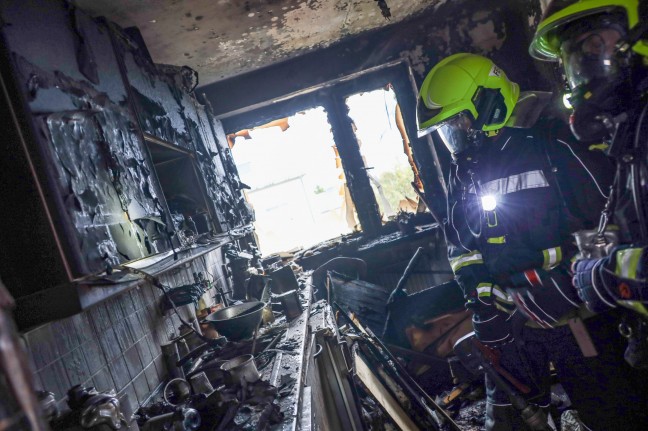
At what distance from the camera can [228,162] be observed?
538 cm

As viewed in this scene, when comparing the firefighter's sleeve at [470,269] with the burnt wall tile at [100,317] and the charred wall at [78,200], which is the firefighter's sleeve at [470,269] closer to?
the charred wall at [78,200]

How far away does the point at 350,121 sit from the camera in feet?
19.1

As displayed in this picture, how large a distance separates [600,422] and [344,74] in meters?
5.14

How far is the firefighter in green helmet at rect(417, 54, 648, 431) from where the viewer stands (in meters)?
2.59

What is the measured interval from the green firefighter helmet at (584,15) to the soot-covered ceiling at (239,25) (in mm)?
2539

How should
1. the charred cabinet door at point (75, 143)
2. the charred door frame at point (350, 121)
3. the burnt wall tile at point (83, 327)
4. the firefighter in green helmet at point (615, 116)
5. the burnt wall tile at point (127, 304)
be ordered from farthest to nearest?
the charred door frame at point (350, 121) < the burnt wall tile at point (127, 304) < the firefighter in green helmet at point (615, 116) < the burnt wall tile at point (83, 327) < the charred cabinet door at point (75, 143)

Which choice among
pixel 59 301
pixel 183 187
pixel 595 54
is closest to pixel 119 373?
pixel 59 301

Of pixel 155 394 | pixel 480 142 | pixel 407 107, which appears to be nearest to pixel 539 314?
pixel 480 142

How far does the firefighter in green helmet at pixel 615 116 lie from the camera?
1.84 m

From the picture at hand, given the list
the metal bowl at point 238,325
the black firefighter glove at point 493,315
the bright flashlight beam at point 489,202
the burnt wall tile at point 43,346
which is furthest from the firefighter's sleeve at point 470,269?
the burnt wall tile at point 43,346

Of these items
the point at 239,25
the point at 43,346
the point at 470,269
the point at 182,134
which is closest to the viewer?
the point at 43,346

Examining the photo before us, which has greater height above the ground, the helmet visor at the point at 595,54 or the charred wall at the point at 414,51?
the charred wall at the point at 414,51

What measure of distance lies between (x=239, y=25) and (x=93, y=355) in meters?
3.54

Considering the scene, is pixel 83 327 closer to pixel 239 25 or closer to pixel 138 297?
pixel 138 297
